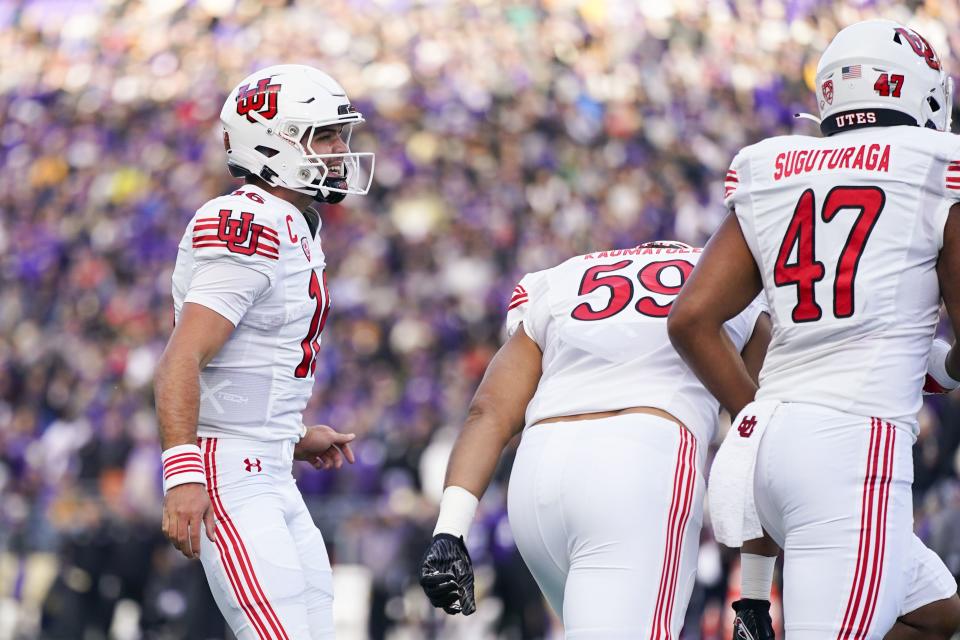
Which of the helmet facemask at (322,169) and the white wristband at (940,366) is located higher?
the helmet facemask at (322,169)

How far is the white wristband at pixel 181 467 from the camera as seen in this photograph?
413 cm

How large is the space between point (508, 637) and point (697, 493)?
7.63m

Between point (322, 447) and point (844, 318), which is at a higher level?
point (844, 318)

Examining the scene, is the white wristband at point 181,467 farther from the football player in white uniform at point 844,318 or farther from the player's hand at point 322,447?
the football player in white uniform at point 844,318

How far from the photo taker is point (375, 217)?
17750 millimetres

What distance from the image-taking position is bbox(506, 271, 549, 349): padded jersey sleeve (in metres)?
4.25

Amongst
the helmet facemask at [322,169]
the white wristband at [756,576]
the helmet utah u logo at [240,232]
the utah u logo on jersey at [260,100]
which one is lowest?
the white wristband at [756,576]

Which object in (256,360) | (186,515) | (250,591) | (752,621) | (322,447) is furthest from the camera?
(322,447)

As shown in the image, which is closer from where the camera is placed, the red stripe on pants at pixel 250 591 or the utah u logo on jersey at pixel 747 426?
the utah u logo on jersey at pixel 747 426

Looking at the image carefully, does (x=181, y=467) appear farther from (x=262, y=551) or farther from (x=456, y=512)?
(x=456, y=512)

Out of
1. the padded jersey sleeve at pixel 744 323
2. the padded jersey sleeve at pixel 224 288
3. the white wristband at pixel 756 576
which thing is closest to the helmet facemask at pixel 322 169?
the padded jersey sleeve at pixel 224 288

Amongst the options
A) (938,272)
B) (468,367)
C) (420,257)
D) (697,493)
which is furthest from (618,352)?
(420,257)

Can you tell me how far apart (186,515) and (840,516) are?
169 cm

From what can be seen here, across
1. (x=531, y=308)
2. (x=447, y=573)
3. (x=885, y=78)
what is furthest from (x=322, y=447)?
(x=885, y=78)
